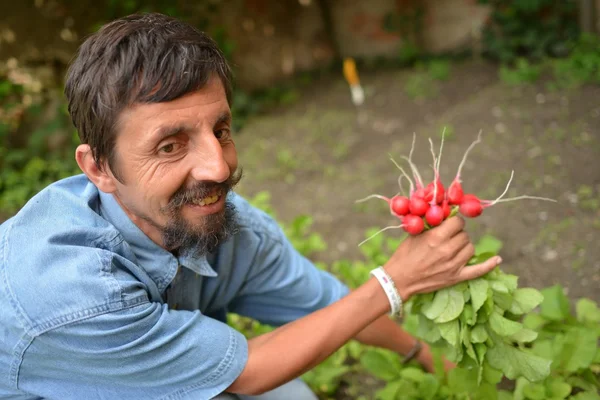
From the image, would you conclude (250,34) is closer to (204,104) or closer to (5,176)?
(5,176)

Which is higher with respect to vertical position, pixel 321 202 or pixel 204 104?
pixel 204 104

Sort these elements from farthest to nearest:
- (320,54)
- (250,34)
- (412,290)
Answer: (320,54) < (250,34) < (412,290)

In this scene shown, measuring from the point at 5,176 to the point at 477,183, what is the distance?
3.79 meters

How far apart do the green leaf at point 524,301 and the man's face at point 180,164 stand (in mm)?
941

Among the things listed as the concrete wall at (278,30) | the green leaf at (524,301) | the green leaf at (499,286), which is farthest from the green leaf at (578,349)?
the concrete wall at (278,30)

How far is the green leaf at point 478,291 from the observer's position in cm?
180

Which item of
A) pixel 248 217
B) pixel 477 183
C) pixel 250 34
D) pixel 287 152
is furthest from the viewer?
pixel 250 34

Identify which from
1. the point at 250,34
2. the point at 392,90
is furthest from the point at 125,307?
the point at 250,34

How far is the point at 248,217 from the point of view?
2158 mm

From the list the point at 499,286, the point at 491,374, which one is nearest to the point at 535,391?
the point at 491,374

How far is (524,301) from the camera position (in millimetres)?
1888

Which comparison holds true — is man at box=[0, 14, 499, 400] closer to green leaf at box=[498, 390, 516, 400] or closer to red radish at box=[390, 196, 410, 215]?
red radish at box=[390, 196, 410, 215]

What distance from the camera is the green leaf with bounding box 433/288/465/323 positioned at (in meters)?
1.82

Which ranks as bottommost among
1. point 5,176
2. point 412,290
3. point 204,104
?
point 5,176
